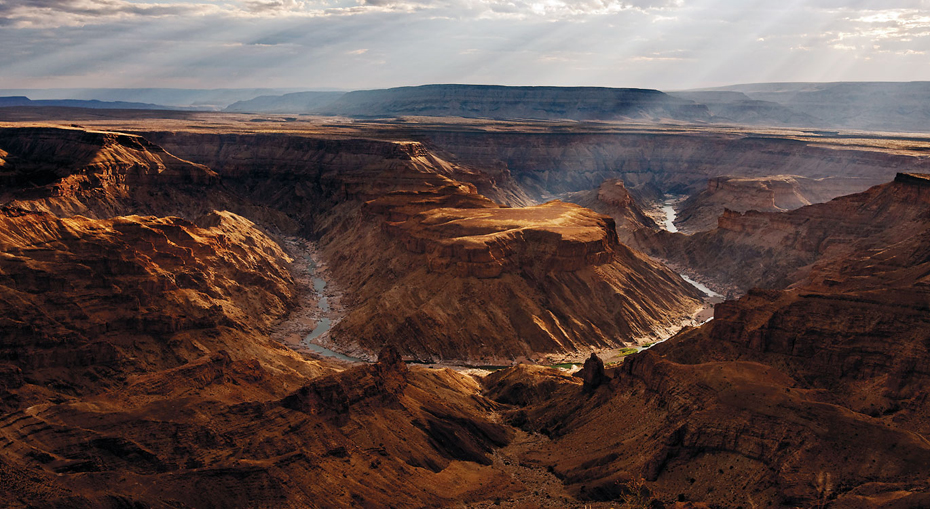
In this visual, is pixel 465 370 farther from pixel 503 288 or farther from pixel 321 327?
pixel 321 327

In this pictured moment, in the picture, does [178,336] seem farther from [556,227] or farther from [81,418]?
[556,227]

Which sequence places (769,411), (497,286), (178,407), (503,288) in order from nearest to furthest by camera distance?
(769,411), (178,407), (503,288), (497,286)

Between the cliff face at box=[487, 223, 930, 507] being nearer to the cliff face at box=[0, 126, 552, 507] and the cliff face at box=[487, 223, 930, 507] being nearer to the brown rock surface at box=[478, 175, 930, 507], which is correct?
the brown rock surface at box=[478, 175, 930, 507]

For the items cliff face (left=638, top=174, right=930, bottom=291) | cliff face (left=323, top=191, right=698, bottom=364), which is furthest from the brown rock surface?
cliff face (left=638, top=174, right=930, bottom=291)

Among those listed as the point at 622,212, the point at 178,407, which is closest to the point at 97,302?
the point at 178,407

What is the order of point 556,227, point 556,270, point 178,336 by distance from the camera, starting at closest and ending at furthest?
point 178,336 < point 556,270 < point 556,227

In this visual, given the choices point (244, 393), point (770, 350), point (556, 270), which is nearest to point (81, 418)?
point (244, 393)

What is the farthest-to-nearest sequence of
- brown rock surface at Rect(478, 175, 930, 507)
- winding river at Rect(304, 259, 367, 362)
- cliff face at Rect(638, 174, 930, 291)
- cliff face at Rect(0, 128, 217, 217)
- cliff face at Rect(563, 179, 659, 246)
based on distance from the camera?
cliff face at Rect(563, 179, 659, 246), cliff face at Rect(0, 128, 217, 217), cliff face at Rect(638, 174, 930, 291), winding river at Rect(304, 259, 367, 362), brown rock surface at Rect(478, 175, 930, 507)
